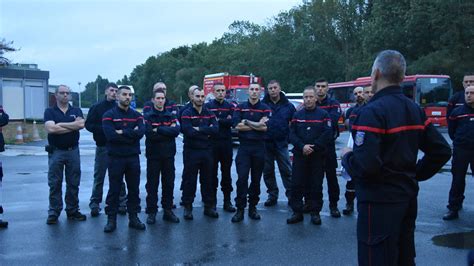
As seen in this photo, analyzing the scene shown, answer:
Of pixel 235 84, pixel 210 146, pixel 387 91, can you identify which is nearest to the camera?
pixel 387 91

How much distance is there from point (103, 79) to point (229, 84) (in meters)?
135

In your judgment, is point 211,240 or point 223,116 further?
point 223,116

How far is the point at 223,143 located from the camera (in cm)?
916

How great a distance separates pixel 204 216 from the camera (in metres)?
8.52

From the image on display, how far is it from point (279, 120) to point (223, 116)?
100 centimetres

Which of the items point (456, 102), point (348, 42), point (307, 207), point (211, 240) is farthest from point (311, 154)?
point (348, 42)

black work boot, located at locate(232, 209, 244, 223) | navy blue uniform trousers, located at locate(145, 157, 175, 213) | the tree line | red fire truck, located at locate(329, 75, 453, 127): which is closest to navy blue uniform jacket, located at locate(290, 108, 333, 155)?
black work boot, located at locate(232, 209, 244, 223)

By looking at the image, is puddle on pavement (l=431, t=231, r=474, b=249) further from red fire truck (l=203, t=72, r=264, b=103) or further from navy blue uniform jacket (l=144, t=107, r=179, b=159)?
red fire truck (l=203, t=72, r=264, b=103)

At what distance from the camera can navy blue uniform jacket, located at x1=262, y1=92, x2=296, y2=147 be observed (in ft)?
29.3

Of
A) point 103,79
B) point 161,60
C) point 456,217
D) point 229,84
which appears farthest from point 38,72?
point 103,79

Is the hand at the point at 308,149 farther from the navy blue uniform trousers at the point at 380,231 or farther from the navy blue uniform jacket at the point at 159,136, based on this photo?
the navy blue uniform trousers at the point at 380,231

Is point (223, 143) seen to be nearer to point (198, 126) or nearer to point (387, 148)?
point (198, 126)

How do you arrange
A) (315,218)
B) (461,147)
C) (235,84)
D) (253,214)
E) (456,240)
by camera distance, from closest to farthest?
(456,240)
(315,218)
(461,147)
(253,214)
(235,84)

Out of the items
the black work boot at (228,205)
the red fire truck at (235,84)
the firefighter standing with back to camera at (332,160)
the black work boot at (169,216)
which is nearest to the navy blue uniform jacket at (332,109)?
the firefighter standing with back to camera at (332,160)
